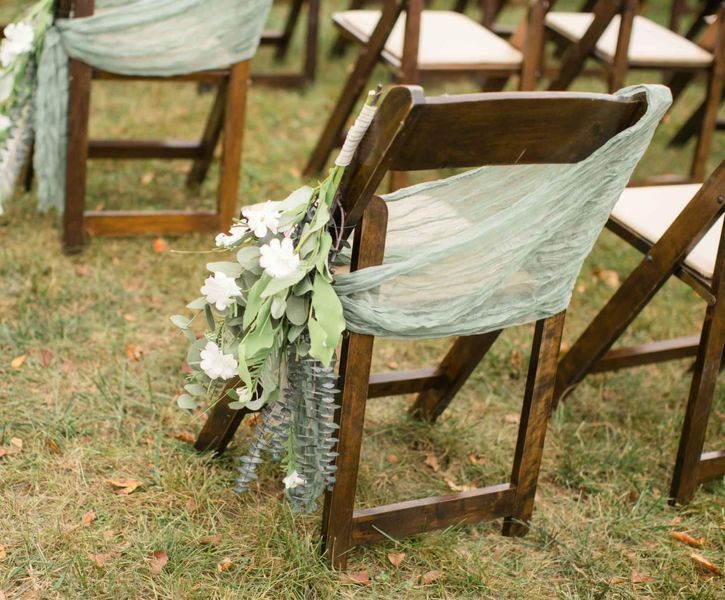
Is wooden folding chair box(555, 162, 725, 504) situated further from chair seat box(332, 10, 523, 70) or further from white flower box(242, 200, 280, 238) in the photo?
chair seat box(332, 10, 523, 70)

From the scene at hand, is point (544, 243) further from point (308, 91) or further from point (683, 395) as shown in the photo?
point (308, 91)

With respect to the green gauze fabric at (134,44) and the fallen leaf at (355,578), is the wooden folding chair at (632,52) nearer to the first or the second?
the green gauze fabric at (134,44)

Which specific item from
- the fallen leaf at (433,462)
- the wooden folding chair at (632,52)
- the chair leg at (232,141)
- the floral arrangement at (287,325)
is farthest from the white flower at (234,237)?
the wooden folding chair at (632,52)

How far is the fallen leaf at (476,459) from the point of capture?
260 centimetres

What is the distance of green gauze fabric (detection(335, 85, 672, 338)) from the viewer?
6.08ft

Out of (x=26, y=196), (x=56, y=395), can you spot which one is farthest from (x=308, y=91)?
(x=56, y=395)

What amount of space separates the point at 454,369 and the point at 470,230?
2.38 feet

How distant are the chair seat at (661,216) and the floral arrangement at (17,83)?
175cm

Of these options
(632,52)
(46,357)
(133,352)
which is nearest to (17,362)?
(46,357)

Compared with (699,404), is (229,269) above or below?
above

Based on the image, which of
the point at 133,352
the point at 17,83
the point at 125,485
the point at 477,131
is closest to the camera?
the point at 477,131

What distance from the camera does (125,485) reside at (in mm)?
2336

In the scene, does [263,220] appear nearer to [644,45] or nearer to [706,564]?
[706,564]

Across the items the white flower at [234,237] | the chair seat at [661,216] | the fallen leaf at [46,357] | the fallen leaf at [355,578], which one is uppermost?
the white flower at [234,237]
